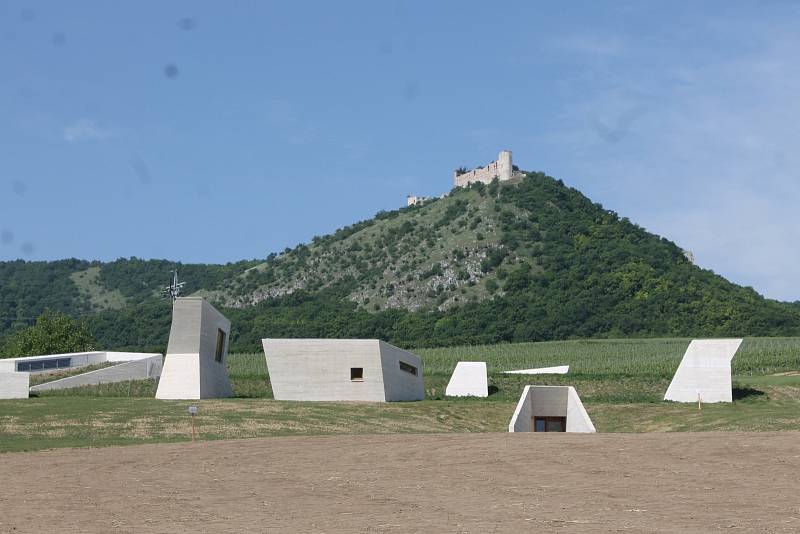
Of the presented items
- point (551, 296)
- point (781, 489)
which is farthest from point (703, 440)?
point (551, 296)

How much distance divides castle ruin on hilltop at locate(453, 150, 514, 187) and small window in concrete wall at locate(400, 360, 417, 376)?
3962 inches

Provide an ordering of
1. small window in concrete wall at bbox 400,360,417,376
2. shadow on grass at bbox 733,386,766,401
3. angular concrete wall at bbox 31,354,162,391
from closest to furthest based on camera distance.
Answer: small window in concrete wall at bbox 400,360,417,376
shadow on grass at bbox 733,386,766,401
angular concrete wall at bbox 31,354,162,391

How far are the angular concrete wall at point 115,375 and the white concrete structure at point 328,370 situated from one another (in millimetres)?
15673

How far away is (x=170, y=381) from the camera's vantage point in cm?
4734

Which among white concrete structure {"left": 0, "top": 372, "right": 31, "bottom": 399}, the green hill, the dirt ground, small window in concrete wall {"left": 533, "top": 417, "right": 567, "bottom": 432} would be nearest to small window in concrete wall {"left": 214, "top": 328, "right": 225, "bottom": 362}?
white concrete structure {"left": 0, "top": 372, "right": 31, "bottom": 399}

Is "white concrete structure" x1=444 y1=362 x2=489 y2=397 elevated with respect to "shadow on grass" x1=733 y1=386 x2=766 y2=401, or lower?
elevated

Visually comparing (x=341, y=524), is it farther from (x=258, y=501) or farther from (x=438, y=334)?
(x=438, y=334)

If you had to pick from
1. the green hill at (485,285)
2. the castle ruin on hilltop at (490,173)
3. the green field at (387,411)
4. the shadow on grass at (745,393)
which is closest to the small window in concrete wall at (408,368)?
the green field at (387,411)

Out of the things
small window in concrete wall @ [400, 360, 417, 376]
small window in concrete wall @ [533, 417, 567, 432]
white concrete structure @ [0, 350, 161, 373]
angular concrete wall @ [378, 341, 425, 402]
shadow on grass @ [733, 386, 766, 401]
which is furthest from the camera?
white concrete structure @ [0, 350, 161, 373]

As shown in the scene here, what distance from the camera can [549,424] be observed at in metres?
43.3

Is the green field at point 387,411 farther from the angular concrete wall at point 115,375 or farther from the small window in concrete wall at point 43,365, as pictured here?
the small window in concrete wall at point 43,365

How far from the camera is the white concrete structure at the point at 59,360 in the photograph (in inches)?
2514

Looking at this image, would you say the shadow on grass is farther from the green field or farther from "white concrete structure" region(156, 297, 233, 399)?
"white concrete structure" region(156, 297, 233, 399)

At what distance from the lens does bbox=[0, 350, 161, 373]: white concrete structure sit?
2514 inches
